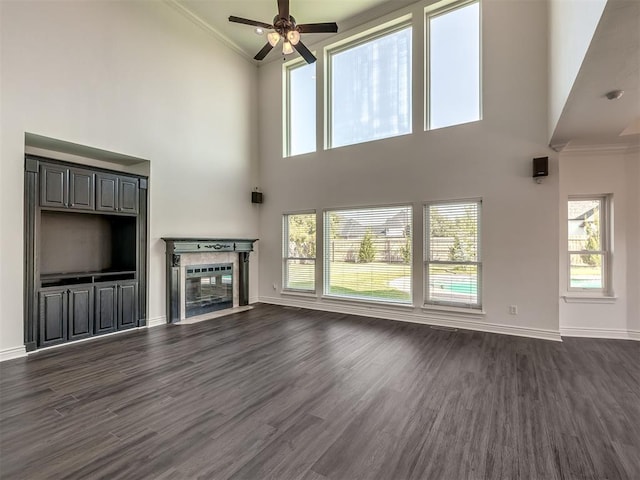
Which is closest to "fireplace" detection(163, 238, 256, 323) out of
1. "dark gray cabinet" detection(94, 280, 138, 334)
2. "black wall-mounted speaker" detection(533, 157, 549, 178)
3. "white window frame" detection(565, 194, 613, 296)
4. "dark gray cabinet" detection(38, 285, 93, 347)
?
"dark gray cabinet" detection(94, 280, 138, 334)

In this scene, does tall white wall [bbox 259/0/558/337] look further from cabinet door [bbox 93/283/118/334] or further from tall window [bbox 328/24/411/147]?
cabinet door [bbox 93/283/118/334]

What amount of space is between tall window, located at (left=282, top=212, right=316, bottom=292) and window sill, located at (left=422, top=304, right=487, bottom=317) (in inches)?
92.0

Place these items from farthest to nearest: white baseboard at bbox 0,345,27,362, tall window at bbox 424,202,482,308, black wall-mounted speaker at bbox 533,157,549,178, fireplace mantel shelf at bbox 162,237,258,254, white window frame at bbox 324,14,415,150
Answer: white window frame at bbox 324,14,415,150
fireplace mantel shelf at bbox 162,237,258,254
tall window at bbox 424,202,482,308
black wall-mounted speaker at bbox 533,157,549,178
white baseboard at bbox 0,345,27,362

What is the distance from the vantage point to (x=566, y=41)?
304 cm

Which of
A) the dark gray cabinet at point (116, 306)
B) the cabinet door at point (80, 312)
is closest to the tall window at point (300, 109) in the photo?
the dark gray cabinet at point (116, 306)

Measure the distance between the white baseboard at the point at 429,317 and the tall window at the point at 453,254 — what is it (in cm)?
25

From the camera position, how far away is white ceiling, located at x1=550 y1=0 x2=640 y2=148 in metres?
1.90

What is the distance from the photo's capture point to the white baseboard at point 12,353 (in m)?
3.49

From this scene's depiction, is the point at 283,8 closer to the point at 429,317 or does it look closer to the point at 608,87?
the point at 608,87

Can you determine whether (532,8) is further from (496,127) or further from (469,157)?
(469,157)

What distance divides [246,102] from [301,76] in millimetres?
1357

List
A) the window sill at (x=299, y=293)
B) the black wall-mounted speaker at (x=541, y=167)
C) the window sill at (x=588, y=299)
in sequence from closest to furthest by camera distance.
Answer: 1. the black wall-mounted speaker at (x=541, y=167)
2. the window sill at (x=588, y=299)
3. the window sill at (x=299, y=293)

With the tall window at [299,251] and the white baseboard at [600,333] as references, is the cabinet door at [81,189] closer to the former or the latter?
the tall window at [299,251]

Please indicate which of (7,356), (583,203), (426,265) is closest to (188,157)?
(7,356)
